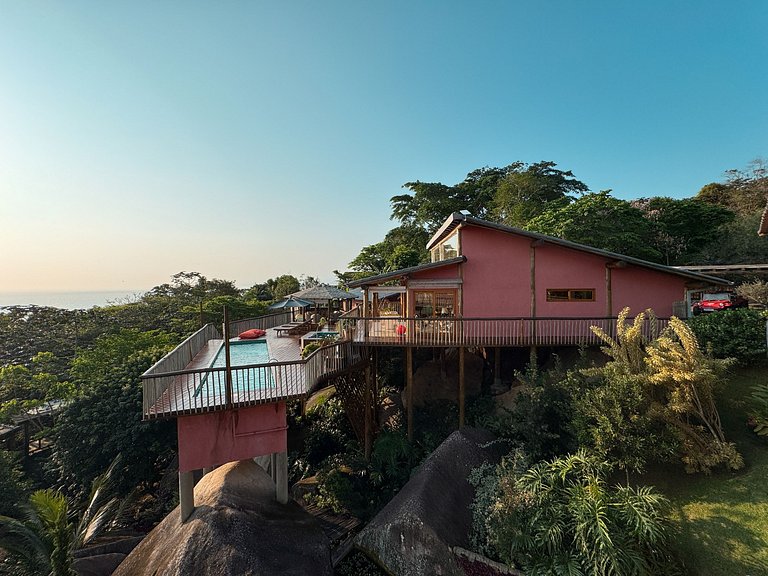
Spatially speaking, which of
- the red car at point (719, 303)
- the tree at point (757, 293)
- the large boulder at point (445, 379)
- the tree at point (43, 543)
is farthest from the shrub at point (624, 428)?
the tree at point (757, 293)

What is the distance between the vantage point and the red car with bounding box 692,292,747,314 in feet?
50.1

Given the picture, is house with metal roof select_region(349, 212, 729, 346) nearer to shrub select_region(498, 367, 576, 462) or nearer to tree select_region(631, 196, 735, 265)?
shrub select_region(498, 367, 576, 462)

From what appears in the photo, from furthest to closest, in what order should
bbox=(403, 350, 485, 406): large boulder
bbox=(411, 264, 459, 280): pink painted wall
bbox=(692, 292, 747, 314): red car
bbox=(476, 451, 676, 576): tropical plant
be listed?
1. bbox=(692, 292, 747, 314): red car
2. bbox=(403, 350, 485, 406): large boulder
3. bbox=(411, 264, 459, 280): pink painted wall
4. bbox=(476, 451, 676, 576): tropical plant

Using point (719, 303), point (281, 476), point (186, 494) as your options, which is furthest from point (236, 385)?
point (719, 303)

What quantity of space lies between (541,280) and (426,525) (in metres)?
9.35

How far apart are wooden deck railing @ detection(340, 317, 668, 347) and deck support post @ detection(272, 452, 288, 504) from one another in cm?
431

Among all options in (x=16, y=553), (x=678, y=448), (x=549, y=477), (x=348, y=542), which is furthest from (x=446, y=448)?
(x=16, y=553)

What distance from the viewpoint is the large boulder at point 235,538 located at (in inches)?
254

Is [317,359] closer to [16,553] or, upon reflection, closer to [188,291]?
[16,553]

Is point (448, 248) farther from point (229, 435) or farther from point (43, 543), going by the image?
point (43, 543)

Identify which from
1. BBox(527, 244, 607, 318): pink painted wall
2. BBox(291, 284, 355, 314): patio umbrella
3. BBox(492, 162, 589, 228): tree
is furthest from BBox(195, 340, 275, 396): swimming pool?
BBox(492, 162, 589, 228): tree

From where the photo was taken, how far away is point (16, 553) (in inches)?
321

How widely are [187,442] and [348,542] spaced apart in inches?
191

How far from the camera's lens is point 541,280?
1262cm
